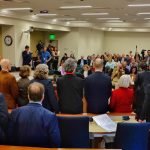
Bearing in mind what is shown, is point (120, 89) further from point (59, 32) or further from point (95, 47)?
point (95, 47)

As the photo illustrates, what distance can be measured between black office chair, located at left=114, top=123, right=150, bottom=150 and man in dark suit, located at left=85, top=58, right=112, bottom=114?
3.97 feet

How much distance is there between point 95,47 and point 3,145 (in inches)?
933

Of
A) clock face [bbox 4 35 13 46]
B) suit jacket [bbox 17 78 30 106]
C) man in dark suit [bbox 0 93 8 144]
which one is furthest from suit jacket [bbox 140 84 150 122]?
clock face [bbox 4 35 13 46]

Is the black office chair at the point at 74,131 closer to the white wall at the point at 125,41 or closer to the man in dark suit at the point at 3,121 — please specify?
the man in dark suit at the point at 3,121

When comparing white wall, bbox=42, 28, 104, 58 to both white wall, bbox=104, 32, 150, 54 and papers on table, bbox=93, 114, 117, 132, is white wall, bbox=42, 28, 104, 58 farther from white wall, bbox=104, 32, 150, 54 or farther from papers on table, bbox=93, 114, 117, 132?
papers on table, bbox=93, 114, 117, 132

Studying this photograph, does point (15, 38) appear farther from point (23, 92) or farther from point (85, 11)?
point (23, 92)

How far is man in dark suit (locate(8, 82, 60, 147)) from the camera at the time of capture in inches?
121

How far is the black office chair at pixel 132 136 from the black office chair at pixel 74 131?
0.37 meters

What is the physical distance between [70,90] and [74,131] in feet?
3.59

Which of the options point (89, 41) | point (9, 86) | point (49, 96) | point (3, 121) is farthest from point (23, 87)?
point (89, 41)

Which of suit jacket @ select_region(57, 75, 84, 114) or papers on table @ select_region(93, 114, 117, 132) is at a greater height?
suit jacket @ select_region(57, 75, 84, 114)

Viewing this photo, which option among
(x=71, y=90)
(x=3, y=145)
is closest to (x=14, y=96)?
(x=71, y=90)

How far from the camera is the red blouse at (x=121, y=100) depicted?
4.84 metres

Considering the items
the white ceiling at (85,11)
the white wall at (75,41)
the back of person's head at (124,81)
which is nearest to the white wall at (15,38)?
the white ceiling at (85,11)
